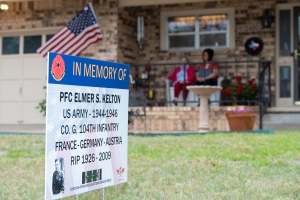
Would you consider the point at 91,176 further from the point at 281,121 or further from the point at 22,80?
the point at 22,80

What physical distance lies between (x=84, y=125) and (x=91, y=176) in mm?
345

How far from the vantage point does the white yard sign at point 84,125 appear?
3332 mm

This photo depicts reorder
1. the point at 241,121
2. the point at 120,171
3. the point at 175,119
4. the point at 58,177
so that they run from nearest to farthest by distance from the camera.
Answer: the point at 58,177
the point at 120,171
the point at 241,121
the point at 175,119

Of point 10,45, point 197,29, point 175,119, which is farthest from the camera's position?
point 10,45

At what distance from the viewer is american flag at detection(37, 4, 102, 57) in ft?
37.7

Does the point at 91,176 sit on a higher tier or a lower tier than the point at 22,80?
lower

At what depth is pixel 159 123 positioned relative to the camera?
11.3 metres

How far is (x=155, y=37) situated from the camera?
42.5ft

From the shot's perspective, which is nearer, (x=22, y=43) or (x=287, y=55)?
(x=287, y=55)

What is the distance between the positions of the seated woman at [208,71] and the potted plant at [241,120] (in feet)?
5.52

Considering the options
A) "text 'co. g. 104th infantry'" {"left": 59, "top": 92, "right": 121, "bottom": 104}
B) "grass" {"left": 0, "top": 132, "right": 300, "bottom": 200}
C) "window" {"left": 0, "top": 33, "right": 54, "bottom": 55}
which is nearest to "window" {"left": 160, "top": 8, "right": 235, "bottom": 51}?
"window" {"left": 0, "top": 33, "right": 54, "bottom": 55}

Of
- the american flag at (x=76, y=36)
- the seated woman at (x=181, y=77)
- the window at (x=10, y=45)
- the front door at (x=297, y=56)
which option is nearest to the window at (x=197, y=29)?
the seated woman at (x=181, y=77)

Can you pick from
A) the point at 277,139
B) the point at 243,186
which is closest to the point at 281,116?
the point at 277,139

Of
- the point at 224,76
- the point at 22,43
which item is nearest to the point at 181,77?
the point at 224,76
